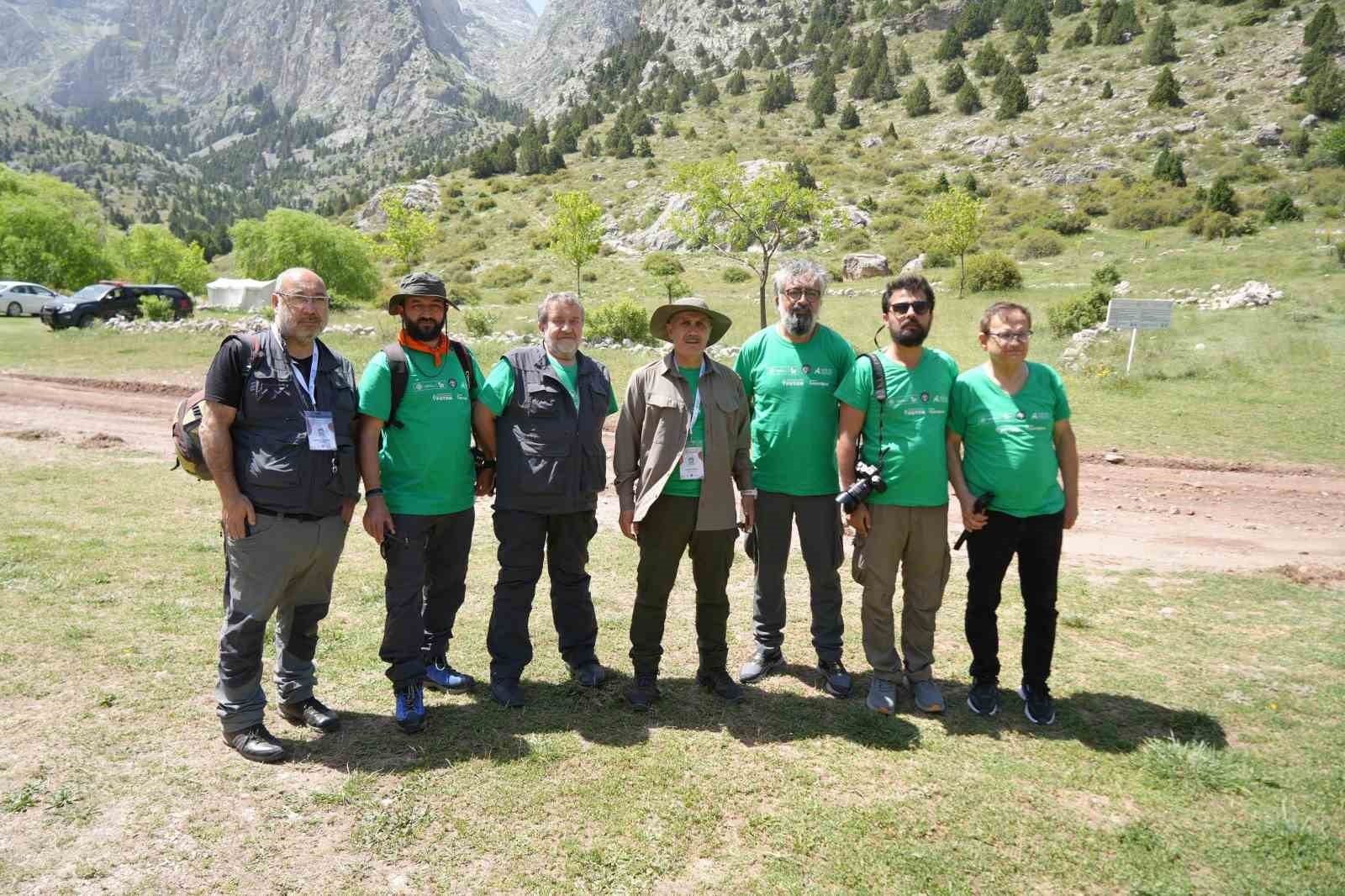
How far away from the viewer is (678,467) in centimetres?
384

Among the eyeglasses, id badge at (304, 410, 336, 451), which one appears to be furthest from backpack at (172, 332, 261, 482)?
id badge at (304, 410, 336, 451)

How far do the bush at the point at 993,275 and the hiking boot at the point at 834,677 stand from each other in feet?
84.0

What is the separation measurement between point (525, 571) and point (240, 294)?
40923 millimetres

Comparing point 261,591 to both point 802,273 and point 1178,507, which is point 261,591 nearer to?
point 802,273

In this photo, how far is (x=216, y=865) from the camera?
2744 millimetres

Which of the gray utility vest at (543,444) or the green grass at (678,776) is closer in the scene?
the green grass at (678,776)

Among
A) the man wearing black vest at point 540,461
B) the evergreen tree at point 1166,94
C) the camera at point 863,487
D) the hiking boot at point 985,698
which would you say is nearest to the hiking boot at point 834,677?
the hiking boot at point 985,698

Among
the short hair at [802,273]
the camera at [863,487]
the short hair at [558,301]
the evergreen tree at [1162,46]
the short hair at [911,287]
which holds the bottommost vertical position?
the camera at [863,487]

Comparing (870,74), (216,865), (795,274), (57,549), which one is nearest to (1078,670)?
(795,274)

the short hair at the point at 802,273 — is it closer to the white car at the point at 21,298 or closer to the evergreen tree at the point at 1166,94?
the white car at the point at 21,298

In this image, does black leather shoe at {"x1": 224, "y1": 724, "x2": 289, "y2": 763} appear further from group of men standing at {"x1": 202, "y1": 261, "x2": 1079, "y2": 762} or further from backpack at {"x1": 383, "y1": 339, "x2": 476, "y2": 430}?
backpack at {"x1": 383, "y1": 339, "x2": 476, "y2": 430}

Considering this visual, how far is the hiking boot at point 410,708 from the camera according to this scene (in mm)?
3719

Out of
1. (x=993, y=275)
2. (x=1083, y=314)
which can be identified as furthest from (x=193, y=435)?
(x=993, y=275)

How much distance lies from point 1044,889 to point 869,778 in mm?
828
